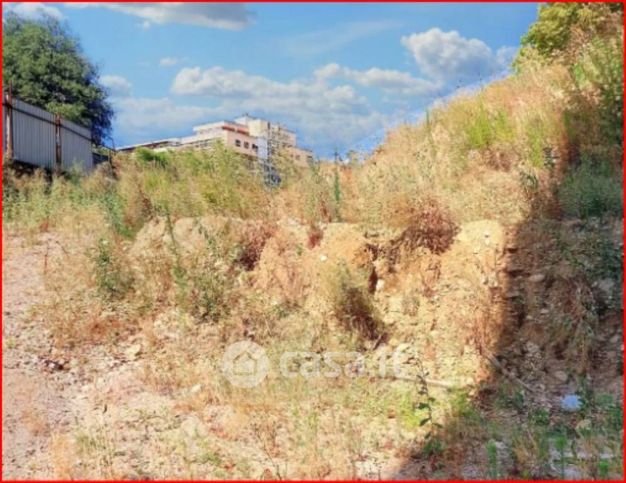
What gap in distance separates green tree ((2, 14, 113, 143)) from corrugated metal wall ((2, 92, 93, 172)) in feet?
22.2

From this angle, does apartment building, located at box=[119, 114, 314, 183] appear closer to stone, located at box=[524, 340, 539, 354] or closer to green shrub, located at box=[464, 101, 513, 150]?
green shrub, located at box=[464, 101, 513, 150]

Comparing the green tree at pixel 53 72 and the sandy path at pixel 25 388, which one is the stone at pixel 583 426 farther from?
the green tree at pixel 53 72

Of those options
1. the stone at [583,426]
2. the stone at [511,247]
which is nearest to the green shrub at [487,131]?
the stone at [511,247]

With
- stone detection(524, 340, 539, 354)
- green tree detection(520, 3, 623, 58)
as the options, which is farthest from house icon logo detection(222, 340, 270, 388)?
green tree detection(520, 3, 623, 58)

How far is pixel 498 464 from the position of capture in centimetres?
315

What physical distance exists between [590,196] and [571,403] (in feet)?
6.32

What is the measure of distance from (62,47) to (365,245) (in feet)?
70.7

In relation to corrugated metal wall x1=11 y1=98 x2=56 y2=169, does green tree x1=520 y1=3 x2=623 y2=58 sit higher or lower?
higher

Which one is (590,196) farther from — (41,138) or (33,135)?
(41,138)

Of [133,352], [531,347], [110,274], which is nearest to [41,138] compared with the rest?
[110,274]

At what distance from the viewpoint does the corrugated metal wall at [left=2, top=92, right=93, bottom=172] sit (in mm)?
11148

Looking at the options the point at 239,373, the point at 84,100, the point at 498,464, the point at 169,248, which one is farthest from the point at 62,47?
the point at 498,464

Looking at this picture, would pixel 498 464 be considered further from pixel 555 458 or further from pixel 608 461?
pixel 608 461

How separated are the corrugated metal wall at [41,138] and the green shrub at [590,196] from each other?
27.1 feet
